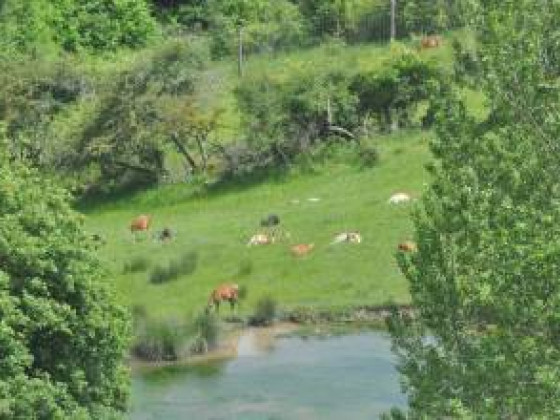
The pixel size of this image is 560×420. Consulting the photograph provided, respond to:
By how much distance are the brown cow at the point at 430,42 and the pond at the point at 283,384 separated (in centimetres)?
3001

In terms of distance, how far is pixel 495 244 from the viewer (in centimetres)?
2352

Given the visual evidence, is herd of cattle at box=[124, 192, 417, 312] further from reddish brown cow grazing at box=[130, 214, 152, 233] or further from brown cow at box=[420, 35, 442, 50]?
brown cow at box=[420, 35, 442, 50]

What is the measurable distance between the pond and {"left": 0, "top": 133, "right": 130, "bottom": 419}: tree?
33.3 feet

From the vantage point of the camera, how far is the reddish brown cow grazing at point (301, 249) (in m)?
56.8

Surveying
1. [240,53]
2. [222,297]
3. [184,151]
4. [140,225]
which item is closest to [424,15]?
[240,53]

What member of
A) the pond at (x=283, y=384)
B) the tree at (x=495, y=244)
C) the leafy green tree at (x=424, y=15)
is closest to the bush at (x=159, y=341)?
the pond at (x=283, y=384)

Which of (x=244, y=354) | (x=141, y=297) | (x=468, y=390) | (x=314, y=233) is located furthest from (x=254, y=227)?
(x=468, y=390)

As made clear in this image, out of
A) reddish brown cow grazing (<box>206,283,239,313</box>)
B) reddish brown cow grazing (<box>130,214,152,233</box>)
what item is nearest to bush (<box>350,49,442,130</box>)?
reddish brown cow grazing (<box>130,214,152,233</box>)

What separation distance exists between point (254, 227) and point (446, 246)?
35.5 m

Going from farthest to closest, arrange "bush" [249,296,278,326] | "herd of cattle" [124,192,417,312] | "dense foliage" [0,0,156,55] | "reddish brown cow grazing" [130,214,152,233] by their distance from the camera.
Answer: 1. "dense foliage" [0,0,156,55]
2. "reddish brown cow grazing" [130,214,152,233]
3. "herd of cattle" [124,192,417,312]
4. "bush" [249,296,278,326]

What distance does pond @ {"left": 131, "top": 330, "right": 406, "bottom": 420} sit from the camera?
42812 mm

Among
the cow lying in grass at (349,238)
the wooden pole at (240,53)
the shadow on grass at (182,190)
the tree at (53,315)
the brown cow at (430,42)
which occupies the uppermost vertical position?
the tree at (53,315)

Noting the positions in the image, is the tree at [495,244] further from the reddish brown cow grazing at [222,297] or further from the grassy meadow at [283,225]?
the reddish brown cow grazing at [222,297]

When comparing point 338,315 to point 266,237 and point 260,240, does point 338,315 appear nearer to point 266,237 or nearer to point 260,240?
point 260,240
